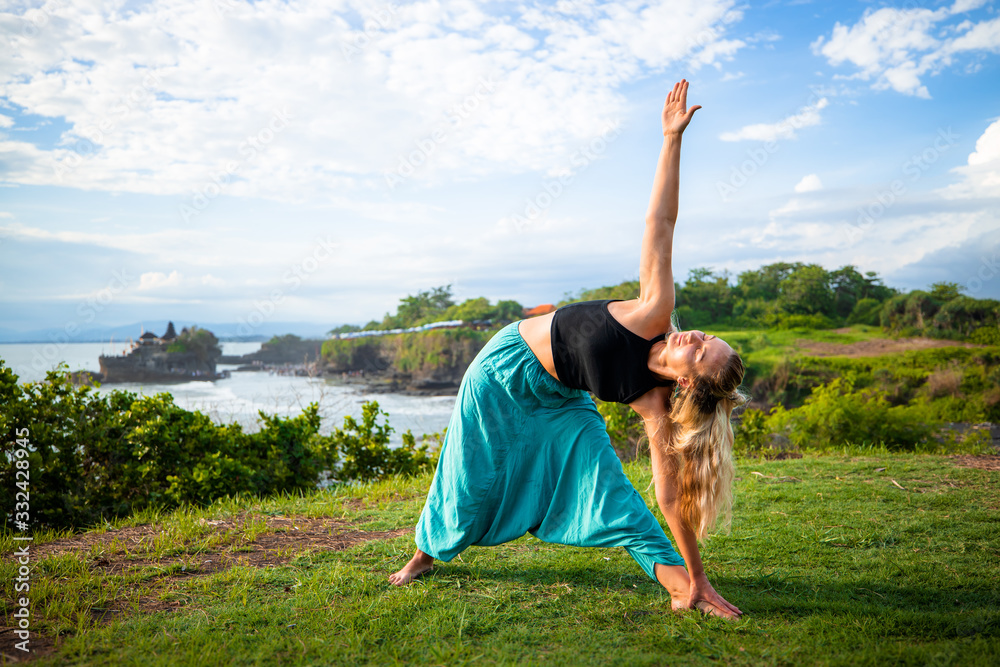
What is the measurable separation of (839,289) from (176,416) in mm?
19896

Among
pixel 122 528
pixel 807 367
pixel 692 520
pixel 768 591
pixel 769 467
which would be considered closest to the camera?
pixel 692 520

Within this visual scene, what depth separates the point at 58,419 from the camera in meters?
4.54

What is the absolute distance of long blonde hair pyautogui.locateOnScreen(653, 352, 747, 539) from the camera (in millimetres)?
2523

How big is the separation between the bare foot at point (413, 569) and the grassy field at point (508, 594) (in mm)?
69

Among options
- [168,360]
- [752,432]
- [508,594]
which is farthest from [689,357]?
[168,360]

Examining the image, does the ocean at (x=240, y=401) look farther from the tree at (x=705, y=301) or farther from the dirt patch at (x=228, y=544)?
the tree at (x=705, y=301)

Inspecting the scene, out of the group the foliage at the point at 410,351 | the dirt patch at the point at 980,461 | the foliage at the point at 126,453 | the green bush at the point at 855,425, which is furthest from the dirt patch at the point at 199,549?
the foliage at the point at 410,351

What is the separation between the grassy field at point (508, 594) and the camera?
7.44ft

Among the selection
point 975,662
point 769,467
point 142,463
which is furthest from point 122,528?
point 769,467

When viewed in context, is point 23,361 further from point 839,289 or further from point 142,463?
point 839,289

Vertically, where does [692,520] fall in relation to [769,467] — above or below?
above

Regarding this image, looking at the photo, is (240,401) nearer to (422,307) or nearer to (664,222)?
(664,222)

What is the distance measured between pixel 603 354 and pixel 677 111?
→ 3.43 feet

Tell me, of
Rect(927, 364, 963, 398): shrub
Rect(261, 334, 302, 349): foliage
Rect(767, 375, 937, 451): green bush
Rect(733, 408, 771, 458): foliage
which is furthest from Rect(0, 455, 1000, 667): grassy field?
Rect(261, 334, 302, 349): foliage
